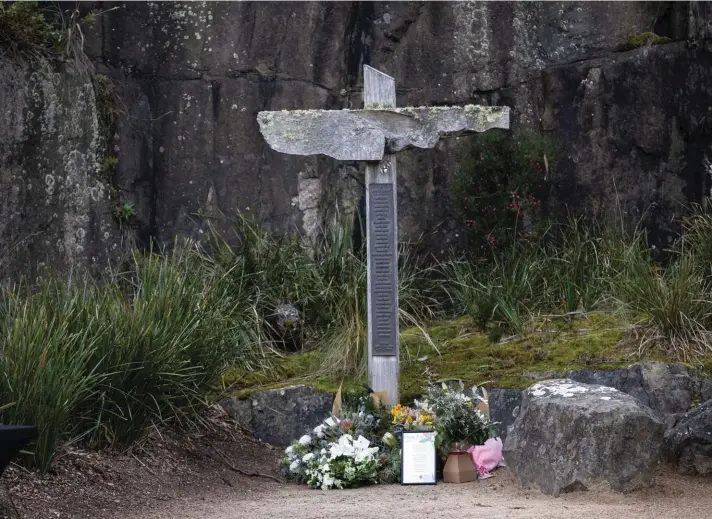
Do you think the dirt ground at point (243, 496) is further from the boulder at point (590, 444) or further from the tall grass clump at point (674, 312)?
the tall grass clump at point (674, 312)

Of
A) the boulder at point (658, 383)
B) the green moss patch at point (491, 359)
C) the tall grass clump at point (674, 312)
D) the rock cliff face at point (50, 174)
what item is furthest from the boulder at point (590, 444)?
the rock cliff face at point (50, 174)

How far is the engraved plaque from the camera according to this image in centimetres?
701

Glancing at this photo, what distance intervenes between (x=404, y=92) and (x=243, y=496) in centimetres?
509

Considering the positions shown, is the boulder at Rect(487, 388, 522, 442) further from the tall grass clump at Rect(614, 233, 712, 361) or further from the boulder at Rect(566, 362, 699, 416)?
the tall grass clump at Rect(614, 233, 712, 361)

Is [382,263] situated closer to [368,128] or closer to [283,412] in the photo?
[368,128]

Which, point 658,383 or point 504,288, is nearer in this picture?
point 658,383

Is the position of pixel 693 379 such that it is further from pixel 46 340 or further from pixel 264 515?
pixel 46 340

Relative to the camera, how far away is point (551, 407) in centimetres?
563

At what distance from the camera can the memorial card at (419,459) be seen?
6133mm

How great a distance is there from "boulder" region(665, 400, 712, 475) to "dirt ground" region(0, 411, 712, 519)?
9 centimetres

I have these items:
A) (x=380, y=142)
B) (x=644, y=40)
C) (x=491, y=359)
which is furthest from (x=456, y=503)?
(x=644, y=40)

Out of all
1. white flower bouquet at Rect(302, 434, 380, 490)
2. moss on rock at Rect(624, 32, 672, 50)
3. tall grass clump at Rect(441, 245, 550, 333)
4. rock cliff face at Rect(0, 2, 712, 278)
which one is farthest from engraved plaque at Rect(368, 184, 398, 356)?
moss on rock at Rect(624, 32, 672, 50)

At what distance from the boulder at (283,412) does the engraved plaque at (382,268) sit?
600 millimetres

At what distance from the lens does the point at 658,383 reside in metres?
6.75
